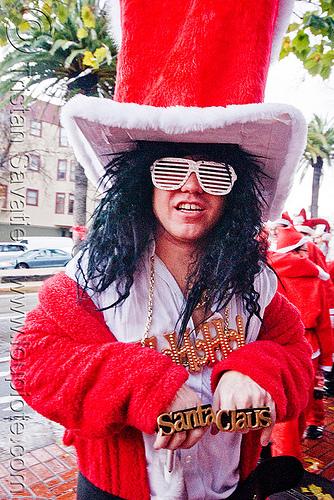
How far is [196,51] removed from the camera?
107 cm

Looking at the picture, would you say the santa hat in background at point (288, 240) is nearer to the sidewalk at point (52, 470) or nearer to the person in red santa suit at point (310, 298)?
the person in red santa suit at point (310, 298)

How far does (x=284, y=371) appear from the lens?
1.14 meters

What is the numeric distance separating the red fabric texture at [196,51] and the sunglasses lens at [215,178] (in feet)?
0.61

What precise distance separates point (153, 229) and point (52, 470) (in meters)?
2.71

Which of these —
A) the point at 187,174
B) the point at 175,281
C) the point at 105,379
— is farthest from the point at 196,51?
the point at 105,379

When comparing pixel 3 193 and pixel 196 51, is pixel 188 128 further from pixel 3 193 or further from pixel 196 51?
pixel 3 193

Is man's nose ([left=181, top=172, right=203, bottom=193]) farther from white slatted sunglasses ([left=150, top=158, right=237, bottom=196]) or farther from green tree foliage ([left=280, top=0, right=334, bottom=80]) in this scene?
green tree foliage ([left=280, top=0, right=334, bottom=80])

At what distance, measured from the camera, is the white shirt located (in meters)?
1.11

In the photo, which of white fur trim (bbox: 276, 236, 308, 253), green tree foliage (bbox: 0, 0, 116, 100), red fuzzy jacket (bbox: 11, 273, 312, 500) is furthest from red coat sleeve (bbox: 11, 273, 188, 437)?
green tree foliage (bbox: 0, 0, 116, 100)

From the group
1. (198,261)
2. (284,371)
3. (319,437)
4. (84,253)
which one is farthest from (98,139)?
(319,437)

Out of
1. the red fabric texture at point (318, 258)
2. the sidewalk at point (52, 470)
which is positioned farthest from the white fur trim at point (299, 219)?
the sidewalk at point (52, 470)

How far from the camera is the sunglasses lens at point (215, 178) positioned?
1.14 meters

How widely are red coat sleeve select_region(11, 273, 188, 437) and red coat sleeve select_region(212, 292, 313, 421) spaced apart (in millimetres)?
212

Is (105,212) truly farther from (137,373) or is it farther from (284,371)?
(284,371)
